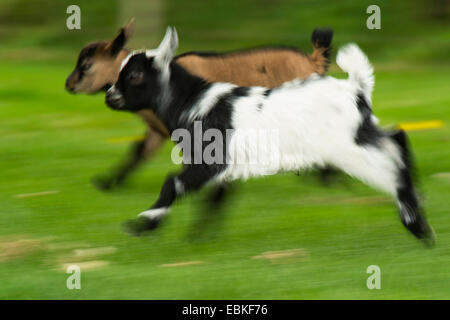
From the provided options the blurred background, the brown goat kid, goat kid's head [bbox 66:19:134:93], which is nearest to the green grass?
the blurred background

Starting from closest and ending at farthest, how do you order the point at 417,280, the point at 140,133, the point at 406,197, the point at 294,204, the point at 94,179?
the point at 417,280, the point at 406,197, the point at 294,204, the point at 94,179, the point at 140,133

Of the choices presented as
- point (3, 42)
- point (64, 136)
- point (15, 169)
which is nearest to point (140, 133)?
point (64, 136)

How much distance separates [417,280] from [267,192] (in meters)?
2.25

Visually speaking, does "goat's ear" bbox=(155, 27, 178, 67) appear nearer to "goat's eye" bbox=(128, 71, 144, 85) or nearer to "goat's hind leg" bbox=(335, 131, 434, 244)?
"goat's eye" bbox=(128, 71, 144, 85)

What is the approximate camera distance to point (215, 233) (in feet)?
A: 18.4

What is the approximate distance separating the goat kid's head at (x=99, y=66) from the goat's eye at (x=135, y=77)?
150cm

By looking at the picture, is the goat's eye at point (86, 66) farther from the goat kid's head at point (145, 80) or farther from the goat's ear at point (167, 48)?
the goat's ear at point (167, 48)

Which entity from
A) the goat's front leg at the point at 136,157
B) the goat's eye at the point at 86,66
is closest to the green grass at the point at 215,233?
the goat's front leg at the point at 136,157

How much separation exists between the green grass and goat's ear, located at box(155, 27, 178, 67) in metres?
1.08

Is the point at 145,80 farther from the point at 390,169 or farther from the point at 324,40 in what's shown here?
the point at 324,40

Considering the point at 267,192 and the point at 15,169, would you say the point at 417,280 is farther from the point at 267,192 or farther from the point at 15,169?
the point at 15,169

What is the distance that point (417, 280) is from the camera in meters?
4.67

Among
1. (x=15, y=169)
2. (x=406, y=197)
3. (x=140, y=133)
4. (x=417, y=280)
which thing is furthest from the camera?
(x=140, y=133)

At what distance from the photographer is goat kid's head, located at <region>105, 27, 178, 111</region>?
539cm
